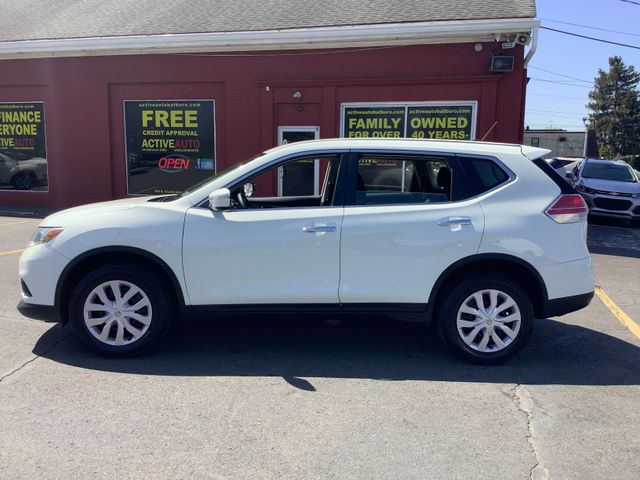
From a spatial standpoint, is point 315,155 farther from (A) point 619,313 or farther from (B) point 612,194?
(B) point 612,194

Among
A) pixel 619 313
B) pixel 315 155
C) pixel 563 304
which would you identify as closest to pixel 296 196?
pixel 315 155

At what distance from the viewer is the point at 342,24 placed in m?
12.0

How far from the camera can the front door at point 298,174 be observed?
9652 mm

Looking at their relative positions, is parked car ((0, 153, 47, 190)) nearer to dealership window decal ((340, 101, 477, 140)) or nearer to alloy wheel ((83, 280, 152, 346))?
dealership window decal ((340, 101, 477, 140))

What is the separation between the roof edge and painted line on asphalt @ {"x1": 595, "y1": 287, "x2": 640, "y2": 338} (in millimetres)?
5996

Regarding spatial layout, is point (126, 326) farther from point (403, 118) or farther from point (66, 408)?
point (403, 118)

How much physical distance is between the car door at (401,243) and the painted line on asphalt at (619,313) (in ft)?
7.80

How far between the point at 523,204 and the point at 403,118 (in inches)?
320

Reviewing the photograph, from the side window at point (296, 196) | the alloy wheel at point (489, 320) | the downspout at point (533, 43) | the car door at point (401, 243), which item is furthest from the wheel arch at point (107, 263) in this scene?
the downspout at point (533, 43)

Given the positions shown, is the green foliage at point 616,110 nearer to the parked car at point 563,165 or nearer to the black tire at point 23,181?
the parked car at point 563,165

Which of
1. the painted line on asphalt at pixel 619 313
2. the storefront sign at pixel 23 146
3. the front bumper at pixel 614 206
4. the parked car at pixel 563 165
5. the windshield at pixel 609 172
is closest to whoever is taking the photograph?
the painted line on asphalt at pixel 619 313

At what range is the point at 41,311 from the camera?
4.51 m

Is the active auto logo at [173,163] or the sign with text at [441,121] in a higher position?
the sign with text at [441,121]

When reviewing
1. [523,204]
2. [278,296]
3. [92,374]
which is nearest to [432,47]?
[523,204]
